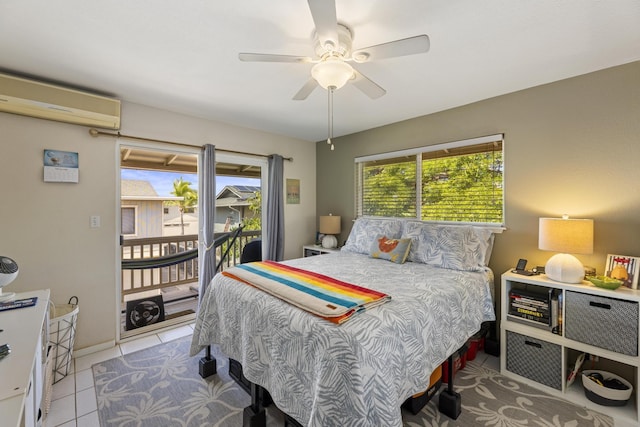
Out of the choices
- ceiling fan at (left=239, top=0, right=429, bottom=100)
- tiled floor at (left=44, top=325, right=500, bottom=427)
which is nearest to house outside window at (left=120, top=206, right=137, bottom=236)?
tiled floor at (left=44, top=325, right=500, bottom=427)

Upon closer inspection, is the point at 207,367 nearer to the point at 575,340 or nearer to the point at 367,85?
the point at 367,85

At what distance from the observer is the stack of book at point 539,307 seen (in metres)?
2.09

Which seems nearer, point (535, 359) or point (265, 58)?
point (265, 58)

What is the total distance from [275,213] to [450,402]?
2839 millimetres

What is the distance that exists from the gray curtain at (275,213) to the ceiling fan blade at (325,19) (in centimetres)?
247

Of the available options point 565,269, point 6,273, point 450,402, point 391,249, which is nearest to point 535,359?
point 565,269

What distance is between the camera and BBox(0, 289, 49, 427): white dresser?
32.1 inches

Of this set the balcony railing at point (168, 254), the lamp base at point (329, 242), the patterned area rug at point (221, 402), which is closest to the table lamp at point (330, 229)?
the lamp base at point (329, 242)

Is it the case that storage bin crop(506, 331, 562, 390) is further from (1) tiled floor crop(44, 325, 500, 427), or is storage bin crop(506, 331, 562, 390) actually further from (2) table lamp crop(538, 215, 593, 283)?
(2) table lamp crop(538, 215, 593, 283)

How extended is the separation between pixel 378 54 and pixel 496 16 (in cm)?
69

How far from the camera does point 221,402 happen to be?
195 centimetres

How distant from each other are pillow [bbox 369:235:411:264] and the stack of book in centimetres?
90

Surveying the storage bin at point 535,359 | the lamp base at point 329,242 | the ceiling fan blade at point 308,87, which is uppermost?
the ceiling fan blade at point 308,87

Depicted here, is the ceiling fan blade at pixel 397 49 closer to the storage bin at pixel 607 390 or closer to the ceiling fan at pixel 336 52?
the ceiling fan at pixel 336 52
